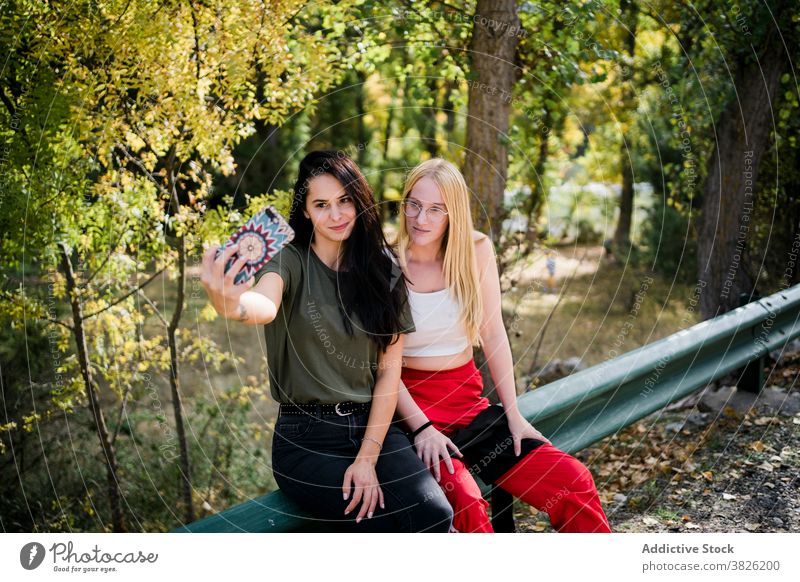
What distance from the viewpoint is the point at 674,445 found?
14.7ft

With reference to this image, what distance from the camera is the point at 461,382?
3.11 meters

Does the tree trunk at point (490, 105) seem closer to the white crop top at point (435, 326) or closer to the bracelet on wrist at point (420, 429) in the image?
the white crop top at point (435, 326)

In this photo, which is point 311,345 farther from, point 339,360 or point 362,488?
point 362,488

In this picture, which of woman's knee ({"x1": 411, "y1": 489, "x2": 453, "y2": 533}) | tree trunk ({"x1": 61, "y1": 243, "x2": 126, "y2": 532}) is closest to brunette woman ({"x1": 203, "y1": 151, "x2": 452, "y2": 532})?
woman's knee ({"x1": 411, "y1": 489, "x2": 453, "y2": 533})

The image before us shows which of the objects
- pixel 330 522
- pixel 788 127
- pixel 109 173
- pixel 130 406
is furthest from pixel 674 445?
pixel 130 406

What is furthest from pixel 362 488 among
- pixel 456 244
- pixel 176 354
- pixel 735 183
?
pixel 735 183

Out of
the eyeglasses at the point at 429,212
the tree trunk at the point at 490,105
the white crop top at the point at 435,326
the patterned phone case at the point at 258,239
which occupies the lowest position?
the white crop top at the point at 435,326

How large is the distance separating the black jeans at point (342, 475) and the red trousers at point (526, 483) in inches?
5.2

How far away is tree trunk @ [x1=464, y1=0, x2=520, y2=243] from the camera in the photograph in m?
4.35

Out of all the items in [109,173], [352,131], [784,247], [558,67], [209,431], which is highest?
[352,131]

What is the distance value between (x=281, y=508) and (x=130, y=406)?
512 cm

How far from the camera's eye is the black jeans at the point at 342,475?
2.49 m

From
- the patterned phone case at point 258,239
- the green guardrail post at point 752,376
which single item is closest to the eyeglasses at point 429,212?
the patterned phone case at point 258,239

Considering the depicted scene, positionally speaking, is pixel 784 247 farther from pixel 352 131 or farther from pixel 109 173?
pixel 352 131
